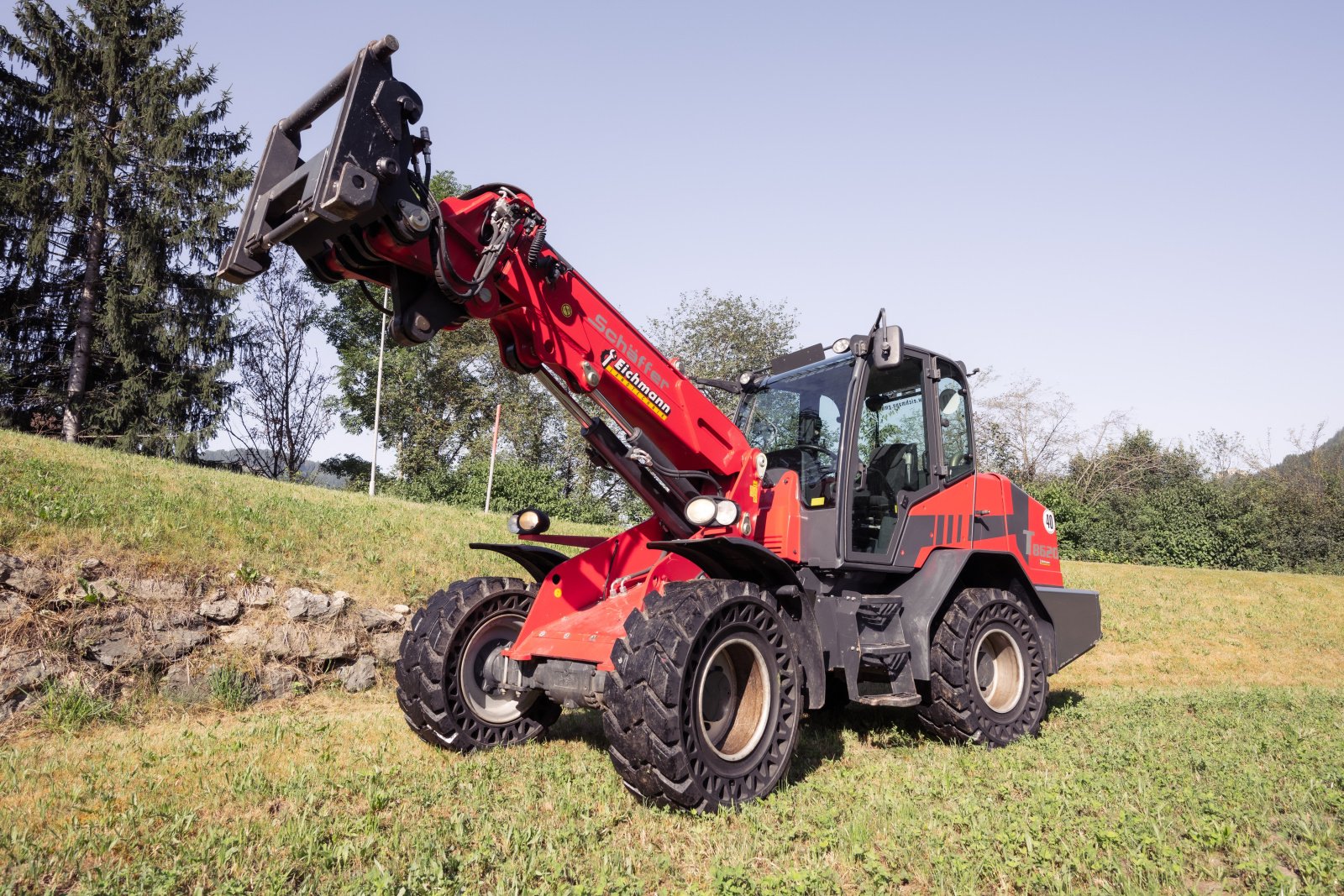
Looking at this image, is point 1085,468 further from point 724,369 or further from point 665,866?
point 665,866

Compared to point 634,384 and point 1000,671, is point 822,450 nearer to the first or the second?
point 634,384

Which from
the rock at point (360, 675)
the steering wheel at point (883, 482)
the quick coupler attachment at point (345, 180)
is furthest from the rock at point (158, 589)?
the steering wheel at point (883, 482)

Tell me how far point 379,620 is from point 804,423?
519cm

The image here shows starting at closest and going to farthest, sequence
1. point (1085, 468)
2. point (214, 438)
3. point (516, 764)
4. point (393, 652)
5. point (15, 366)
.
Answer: point (516, 764)
point (393, 652)
point (15, 366)
point (214, 438)
point (1085, 468)

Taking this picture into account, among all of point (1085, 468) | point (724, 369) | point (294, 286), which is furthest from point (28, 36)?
point (1085, 468)

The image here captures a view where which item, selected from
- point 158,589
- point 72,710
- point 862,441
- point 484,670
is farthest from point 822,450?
point 158,589

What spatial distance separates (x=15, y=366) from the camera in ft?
80.9

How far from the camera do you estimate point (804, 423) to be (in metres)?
7.02

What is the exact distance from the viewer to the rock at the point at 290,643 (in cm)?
827

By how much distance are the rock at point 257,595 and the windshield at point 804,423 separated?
16.9 feet

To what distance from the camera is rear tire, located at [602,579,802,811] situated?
178 inches

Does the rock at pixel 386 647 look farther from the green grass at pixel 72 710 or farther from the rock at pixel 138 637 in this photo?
the green grass at pixel 72 710

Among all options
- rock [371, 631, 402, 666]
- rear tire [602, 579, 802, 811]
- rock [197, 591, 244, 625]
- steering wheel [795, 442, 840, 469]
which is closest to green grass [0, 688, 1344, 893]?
rear tire [602, 579, 802, 811]

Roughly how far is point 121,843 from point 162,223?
26847mm
